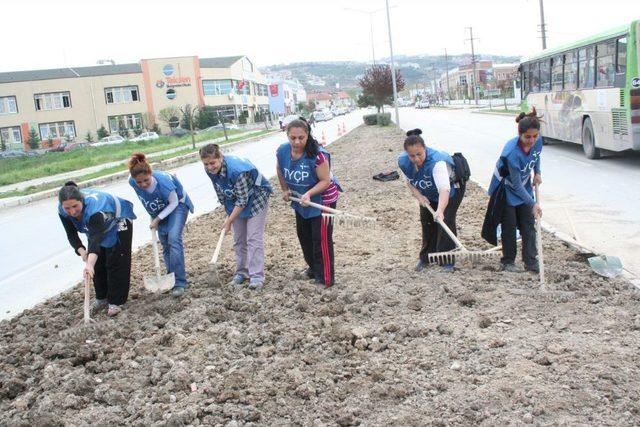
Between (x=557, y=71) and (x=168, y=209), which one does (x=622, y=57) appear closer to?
(x=557, y=71)

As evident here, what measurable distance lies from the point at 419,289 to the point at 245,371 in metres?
1.88

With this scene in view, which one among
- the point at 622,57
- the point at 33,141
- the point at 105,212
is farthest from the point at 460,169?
the point at 33,141

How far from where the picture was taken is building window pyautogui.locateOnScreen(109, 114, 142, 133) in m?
69.6

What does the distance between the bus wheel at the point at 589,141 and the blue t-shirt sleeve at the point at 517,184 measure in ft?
33.0

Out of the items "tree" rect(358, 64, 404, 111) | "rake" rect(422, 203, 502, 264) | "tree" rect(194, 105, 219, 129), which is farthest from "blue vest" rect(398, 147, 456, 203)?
"tree" rect(194, 105, 219, 129)

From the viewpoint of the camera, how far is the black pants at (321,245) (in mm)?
5496

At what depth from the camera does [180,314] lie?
16.7 ft

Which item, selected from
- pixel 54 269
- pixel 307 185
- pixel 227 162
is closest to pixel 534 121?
pixel 307 185

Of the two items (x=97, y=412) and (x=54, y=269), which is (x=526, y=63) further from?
(x=97, y=412)

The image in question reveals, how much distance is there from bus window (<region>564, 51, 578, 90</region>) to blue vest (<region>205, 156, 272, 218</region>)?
38.9ft

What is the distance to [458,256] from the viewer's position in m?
5.70

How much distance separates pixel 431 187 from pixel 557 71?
12.6 m

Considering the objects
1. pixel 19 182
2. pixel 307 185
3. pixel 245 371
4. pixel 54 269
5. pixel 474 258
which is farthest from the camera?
pixel 19 182

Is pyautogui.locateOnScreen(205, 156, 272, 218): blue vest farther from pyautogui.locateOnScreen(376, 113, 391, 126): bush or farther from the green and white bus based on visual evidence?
pyautogui.locateOnScreen(376, 113, 391, 126): bush
